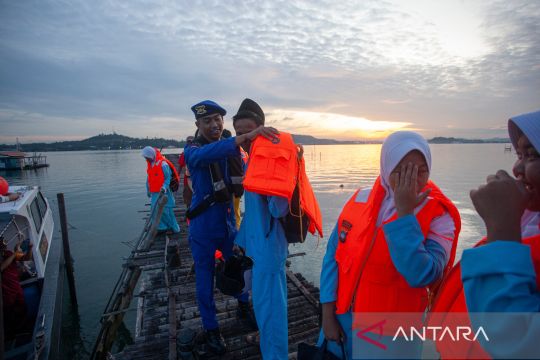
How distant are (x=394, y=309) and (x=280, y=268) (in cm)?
126

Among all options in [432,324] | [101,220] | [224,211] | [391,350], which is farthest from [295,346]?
[101,220]

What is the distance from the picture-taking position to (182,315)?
462 cm

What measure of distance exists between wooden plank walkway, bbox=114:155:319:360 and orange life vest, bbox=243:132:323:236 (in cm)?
231

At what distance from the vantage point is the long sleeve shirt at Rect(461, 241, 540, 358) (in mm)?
973

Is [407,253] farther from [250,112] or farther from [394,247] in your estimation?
[250,112]

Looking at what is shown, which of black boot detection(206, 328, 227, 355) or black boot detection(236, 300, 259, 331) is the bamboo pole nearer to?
black boot detection(236, 300, 259, 331)

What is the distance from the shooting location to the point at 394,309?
64.7 inches

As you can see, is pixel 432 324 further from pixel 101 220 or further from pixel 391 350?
pixel 101 220

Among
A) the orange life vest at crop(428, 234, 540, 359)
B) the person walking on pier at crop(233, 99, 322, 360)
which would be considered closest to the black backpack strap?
the person walking on pier at crop(233, 99, 322, 360)

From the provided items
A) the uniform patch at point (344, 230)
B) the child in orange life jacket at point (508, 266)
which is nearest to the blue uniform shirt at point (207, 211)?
the uniform patch at point (344, 230)

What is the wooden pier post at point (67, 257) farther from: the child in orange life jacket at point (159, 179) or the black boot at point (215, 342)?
the black boot at point (215, 342)

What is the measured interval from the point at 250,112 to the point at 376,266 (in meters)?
2.08

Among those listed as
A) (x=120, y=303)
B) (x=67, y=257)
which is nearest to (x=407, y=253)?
(x=120, y=303)

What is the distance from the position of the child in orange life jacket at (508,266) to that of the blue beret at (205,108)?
Result: 9.52 ft
